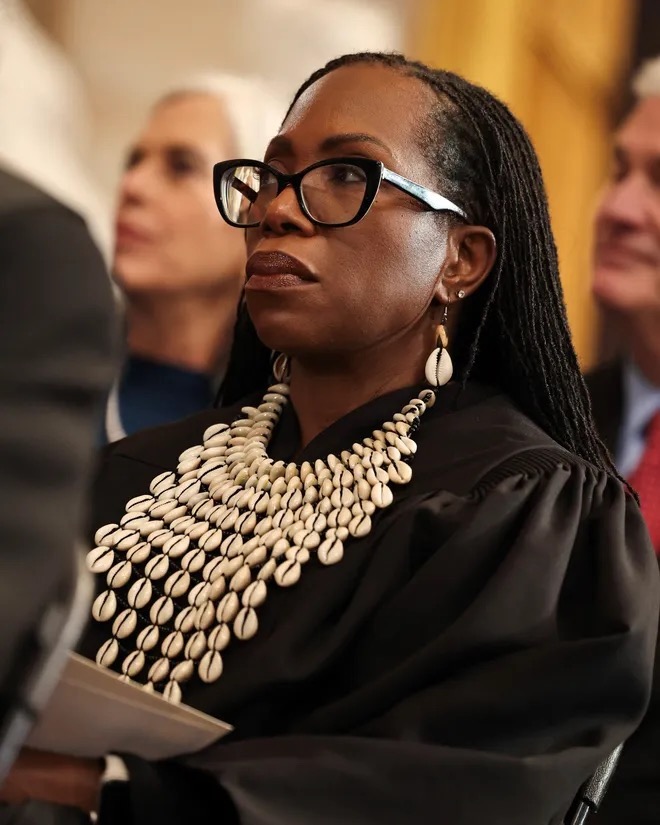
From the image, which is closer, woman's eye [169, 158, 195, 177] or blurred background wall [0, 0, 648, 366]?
woman's eye [169, 158, 195, 177]

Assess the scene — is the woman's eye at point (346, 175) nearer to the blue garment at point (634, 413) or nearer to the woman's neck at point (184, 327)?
the blue garment at point (634, 413)

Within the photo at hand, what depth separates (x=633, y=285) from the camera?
2611mm

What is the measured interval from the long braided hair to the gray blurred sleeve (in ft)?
2.43

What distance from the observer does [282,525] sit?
1.36 metres

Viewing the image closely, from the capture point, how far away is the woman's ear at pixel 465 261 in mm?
1480

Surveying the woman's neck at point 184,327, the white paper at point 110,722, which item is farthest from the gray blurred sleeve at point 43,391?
the woman's neck at point 184,327

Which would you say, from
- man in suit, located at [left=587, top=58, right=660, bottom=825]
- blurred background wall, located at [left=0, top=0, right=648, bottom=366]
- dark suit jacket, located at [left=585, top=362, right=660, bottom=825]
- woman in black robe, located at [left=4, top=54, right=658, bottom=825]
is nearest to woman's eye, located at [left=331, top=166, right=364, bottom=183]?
woman in black robe, located at [left=4, top=54, right=658, bottom=825]

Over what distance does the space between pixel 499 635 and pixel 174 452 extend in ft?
1.74

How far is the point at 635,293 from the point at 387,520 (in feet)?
4.77

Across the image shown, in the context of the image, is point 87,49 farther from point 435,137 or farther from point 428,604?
point 428,604

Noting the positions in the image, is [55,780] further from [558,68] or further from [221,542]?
[558,68]

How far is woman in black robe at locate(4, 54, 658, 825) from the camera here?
114cm

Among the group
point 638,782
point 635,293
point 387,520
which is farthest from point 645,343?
point 387,520

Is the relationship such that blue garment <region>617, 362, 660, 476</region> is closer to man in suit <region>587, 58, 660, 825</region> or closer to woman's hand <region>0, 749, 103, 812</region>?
man in suit <region>587, 58, 660, 825</region>
